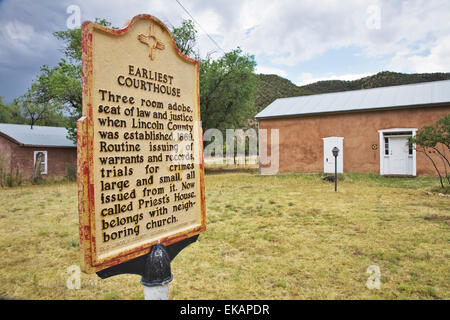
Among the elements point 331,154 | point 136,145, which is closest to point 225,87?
point 331,154

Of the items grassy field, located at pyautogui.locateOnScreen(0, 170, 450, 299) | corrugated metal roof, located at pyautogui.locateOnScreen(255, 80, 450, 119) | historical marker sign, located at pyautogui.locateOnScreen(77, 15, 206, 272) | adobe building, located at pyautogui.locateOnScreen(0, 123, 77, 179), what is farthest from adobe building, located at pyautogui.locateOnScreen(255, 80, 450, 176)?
historical marker sign, located at pyautogui.locateOnScreen(77, 15, 206, 272)

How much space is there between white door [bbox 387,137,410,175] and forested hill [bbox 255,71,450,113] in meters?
37.2

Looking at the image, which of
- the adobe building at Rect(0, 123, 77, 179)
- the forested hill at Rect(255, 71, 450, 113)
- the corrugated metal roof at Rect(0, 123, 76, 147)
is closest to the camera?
the adobe building at Rect(0, 123, 77, 179)

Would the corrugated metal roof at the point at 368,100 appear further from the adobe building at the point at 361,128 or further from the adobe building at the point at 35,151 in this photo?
the adobe building at the point at 35,151

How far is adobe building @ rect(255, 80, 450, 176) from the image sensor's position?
52.8 feet

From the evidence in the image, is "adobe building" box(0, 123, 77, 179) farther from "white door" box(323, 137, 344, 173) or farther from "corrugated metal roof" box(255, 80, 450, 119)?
"white door" box(323, 137, 344, 173)

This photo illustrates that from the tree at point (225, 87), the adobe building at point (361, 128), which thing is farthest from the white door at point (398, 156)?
the tree at point (225, 87)

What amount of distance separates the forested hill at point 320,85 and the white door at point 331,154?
123ft

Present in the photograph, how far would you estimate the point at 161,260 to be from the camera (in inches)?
102

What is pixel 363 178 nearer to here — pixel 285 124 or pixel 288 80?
pixel 285 124

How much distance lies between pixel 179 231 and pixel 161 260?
589 millimetres

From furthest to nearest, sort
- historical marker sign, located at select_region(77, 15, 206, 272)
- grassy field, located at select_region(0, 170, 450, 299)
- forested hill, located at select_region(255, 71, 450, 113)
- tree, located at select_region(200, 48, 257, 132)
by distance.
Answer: forested hill, located at select_region(255, 71, 450, 113)
tree, located at select_region(200, 48, 257, 132)
grassy field, located at select_region(0, 170, 450, 299)
historical marker sign, located at select_region(77, 15, 206, 272)

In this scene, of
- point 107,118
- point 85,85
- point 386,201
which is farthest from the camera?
point 386,201

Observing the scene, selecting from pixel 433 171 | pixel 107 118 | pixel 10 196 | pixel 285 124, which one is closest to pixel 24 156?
pixel 10 196
